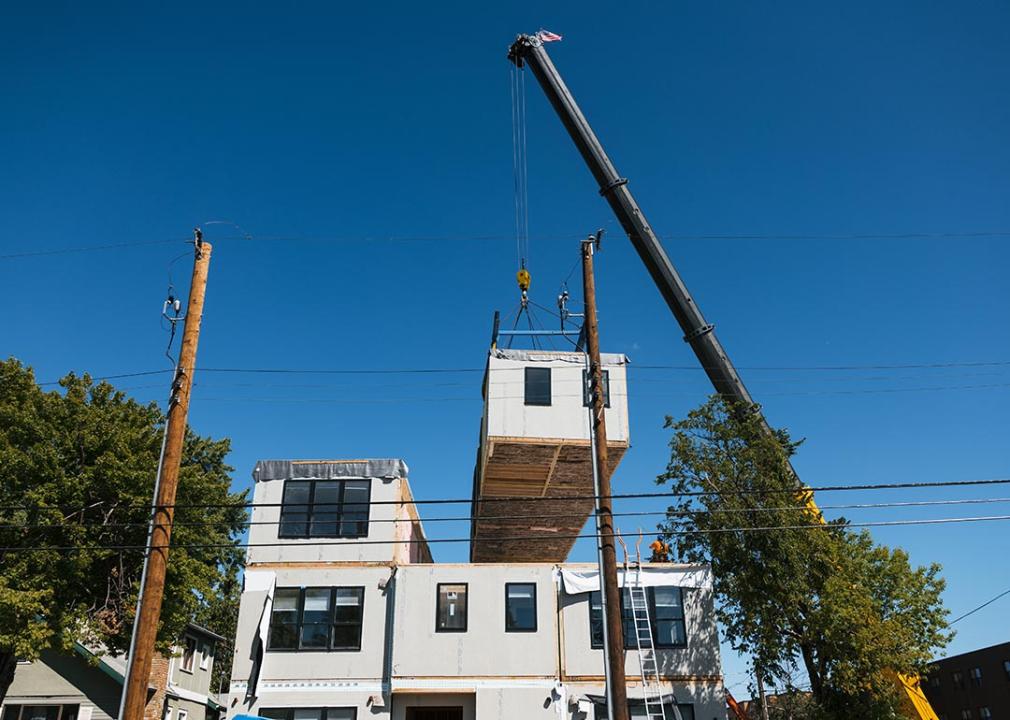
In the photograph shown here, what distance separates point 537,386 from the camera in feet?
84.9

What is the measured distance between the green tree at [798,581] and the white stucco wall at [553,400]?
8.01 ft

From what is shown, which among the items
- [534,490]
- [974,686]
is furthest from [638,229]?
[974,686]

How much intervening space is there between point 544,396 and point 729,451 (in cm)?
617

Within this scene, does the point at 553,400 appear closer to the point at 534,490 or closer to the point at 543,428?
the point at 543,428

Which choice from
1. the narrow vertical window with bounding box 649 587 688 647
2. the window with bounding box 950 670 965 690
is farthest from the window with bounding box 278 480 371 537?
the window with bounding box 950 670 965 690

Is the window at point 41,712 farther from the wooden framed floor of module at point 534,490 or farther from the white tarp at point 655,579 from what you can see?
the white tarp at point 655,579

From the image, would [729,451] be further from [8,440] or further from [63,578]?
[8,440]

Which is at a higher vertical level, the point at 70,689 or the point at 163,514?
the point at 163,514

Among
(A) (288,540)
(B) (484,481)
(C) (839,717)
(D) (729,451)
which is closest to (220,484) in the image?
(A) (288,540)

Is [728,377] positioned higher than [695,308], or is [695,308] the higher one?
[695,308]

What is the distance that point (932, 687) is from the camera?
61.8 metres

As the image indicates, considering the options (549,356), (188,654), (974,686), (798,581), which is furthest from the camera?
(974,686)

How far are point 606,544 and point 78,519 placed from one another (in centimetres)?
1868

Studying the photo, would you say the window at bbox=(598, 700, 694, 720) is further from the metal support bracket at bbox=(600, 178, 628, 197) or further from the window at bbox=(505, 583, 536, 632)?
the metal support bracket at bbox=(600, 178, 628, 197)
